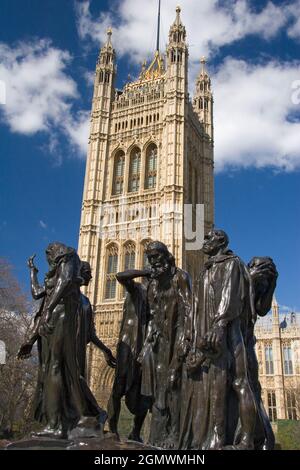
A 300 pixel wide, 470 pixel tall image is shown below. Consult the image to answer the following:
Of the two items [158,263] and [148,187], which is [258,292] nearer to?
[158,263]

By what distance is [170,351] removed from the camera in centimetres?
499

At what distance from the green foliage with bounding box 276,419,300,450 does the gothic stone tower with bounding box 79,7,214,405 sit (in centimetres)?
1207

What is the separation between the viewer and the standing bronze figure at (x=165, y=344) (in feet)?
15.5

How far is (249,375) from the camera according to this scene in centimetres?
436

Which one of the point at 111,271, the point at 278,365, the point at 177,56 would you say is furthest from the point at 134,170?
the point at 278,365

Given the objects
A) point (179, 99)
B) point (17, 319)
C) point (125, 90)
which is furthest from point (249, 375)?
point (125, 90)

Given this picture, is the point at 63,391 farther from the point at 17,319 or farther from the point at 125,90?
the point at 125,90

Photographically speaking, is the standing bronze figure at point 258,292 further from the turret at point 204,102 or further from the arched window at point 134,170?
the turret at point 204,102

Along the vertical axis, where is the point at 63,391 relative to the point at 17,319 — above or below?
below

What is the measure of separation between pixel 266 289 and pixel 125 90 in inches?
1648

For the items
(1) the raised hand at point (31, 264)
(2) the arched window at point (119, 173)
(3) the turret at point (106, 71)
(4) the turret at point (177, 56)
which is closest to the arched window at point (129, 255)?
(2) the arched window at point (119, 173)

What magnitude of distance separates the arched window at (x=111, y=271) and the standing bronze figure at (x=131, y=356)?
98.0 feet

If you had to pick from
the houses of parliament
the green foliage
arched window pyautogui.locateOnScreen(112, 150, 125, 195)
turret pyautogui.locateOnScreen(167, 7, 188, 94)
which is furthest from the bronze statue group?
turret pyautogui.locateOnScreen(167, 7, 188, 94)
